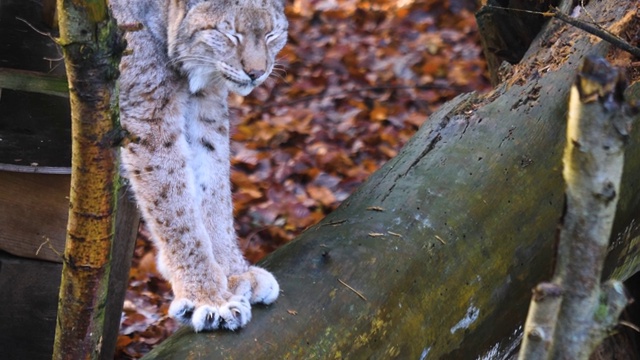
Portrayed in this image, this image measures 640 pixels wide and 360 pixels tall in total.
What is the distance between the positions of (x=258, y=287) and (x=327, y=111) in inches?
188

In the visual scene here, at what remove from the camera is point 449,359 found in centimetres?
303

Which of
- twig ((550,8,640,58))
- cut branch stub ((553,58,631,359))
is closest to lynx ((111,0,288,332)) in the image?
twig ((550,8,640,58))

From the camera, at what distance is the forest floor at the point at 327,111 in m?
6.45

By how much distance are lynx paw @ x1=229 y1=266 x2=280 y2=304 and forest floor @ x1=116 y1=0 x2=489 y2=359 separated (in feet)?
9.61

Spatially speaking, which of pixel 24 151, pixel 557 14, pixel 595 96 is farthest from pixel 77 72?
pixel 24 151

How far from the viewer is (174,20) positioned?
354 centimetres

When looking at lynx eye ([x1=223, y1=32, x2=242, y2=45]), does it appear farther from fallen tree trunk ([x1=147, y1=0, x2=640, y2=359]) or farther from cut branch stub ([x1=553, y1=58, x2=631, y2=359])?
cut branch stub ([x1=553, y1=58, x2=631, y2=359])

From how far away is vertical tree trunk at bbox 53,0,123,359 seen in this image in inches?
75.0

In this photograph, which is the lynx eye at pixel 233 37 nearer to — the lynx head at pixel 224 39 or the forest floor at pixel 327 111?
the lynx head at pixel 224 39

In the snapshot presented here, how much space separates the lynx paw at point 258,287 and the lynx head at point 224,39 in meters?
0.80

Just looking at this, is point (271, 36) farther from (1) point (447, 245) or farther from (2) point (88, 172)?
(2) point (88, 172)

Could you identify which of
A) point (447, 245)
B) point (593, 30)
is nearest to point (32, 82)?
point (447, 245)

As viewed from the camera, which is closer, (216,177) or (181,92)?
(181,92)

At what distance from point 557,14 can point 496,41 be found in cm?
208
